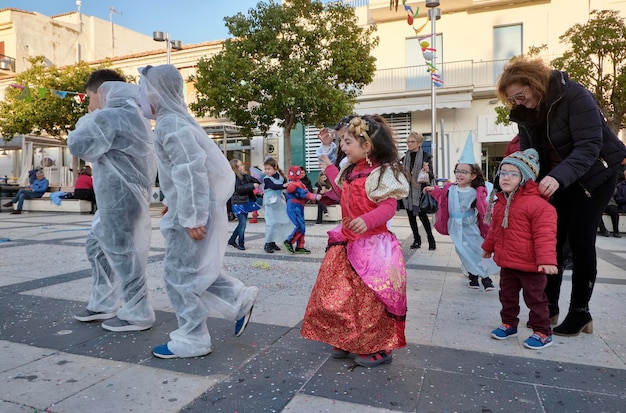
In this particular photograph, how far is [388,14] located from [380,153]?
18883 millimetres

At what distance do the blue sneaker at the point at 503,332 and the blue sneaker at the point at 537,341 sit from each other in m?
0.16

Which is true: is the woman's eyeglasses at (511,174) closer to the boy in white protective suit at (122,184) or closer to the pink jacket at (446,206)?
the pink jacket at (446,206)

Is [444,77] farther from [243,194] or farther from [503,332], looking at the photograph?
[503,332]

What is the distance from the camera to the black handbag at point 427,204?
6.95m

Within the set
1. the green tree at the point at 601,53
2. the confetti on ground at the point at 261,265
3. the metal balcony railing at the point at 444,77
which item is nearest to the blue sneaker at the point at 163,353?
the confetti on ground at the point at 261,265

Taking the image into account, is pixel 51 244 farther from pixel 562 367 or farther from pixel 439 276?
pixel 562 367

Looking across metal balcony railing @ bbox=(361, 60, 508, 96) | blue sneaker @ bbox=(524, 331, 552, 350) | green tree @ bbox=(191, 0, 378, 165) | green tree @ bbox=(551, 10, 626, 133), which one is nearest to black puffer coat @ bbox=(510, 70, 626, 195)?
blue sneaker @ bbox=(524, 331, 552, 350)

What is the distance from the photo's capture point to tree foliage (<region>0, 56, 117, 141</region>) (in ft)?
62.8

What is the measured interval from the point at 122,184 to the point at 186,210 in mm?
826

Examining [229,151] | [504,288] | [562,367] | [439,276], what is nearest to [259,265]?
[439,276]

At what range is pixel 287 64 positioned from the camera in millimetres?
14289

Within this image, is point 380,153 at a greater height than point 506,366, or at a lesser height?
greater

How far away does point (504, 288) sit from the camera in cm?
318

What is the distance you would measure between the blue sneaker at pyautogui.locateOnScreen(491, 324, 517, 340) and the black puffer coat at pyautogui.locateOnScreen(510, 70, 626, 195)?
40.1 inches
